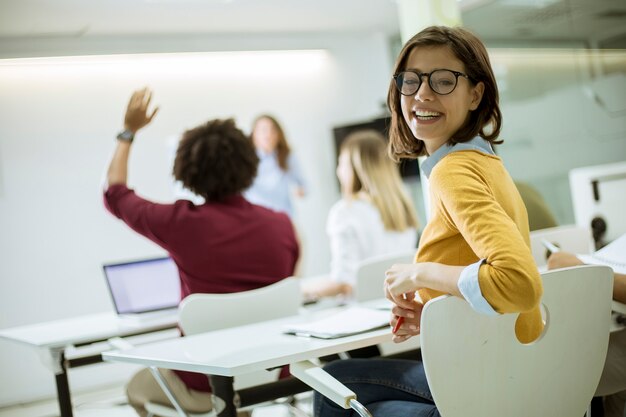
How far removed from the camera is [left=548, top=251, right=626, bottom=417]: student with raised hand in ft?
6.43

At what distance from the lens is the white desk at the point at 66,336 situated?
268cm

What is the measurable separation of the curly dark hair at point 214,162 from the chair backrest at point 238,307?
41cm

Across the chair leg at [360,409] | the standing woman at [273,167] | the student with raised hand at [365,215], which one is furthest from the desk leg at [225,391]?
the standing woman at [273,167]

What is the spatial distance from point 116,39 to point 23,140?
118 centimetres

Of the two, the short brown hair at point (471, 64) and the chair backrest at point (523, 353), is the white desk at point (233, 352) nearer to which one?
the chair backrest at point (523, 353)

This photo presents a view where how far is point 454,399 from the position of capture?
1.45m

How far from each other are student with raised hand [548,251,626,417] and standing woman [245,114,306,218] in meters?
4.53

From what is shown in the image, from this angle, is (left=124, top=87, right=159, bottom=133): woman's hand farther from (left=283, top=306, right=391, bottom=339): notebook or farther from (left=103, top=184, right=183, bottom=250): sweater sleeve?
(left=283, top=306, right=391, bottom=339): notebook

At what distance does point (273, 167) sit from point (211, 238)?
A: 4.11 meters

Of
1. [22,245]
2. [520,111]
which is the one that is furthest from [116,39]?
[520,111]

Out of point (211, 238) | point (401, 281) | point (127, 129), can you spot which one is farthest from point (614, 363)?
point (127, 129)

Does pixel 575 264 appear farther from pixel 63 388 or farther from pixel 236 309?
pixel 63 388

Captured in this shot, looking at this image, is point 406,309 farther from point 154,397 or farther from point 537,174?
point 537,174

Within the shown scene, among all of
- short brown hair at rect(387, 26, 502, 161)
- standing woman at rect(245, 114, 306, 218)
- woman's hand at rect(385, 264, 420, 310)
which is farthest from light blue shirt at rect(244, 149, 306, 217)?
woman's hand at rect(385, 264, 420, 310)
